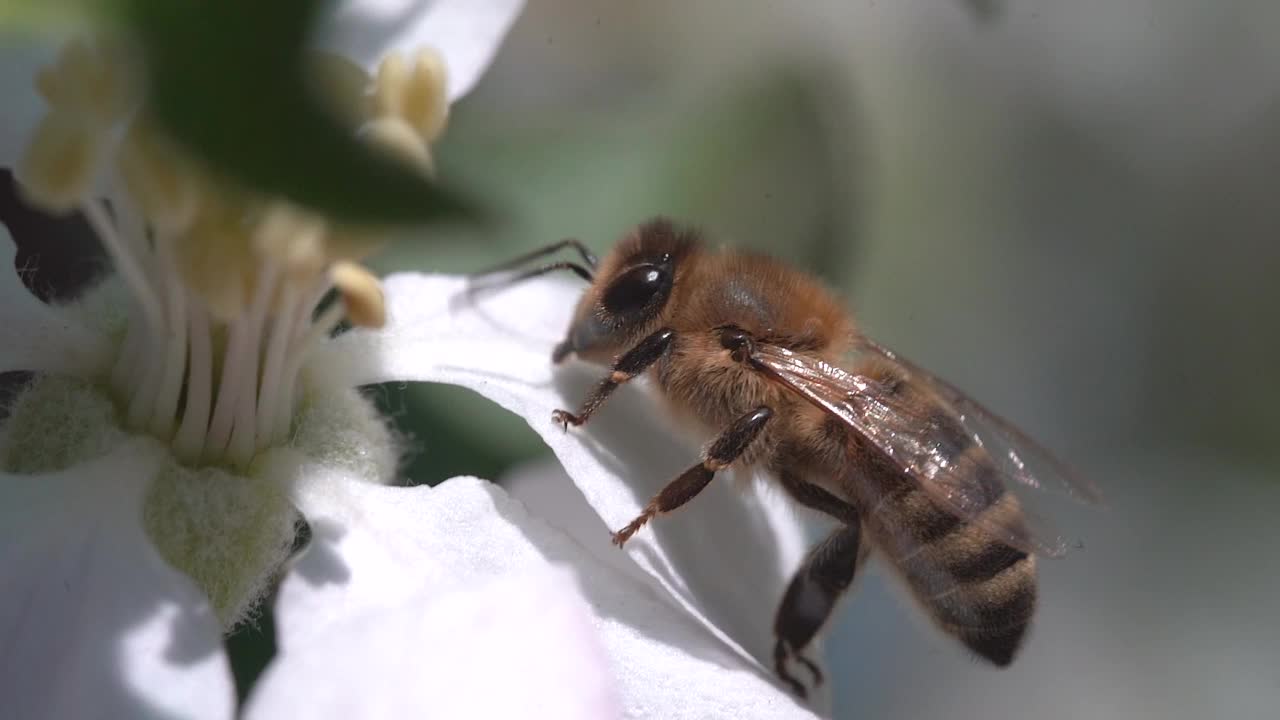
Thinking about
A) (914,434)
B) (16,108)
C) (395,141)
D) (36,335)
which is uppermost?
(395,141)

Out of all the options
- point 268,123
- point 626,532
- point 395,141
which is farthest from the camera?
point 626,532

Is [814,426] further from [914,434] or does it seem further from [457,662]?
[457,662]

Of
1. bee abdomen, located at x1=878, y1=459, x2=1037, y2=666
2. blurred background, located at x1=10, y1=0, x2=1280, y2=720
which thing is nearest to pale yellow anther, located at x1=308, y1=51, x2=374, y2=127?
bee abdomen, located at x1=878, y1=459, x2=1037, y2=666

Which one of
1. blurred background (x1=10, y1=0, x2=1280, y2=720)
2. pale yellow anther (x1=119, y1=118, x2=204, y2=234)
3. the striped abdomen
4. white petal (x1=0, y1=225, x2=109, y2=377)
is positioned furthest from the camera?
blurred background (x1=10, y1=0, x2=1280, y2=720)

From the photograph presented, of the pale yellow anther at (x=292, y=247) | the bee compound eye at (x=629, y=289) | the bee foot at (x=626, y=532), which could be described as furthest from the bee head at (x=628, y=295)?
the pale yellow anther at (x=292, y=247)

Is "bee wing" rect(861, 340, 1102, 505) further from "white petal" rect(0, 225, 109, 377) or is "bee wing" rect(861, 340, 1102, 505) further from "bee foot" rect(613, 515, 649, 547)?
"white petal" rect(0, 225, 109, 377)

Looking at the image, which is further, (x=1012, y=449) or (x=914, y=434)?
(x=1012, y=449)

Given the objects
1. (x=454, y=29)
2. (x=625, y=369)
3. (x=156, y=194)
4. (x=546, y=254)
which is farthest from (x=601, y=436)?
(x=156, y=194)

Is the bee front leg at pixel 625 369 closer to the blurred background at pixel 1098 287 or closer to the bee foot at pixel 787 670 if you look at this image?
the bee foot at pixel 787 670
